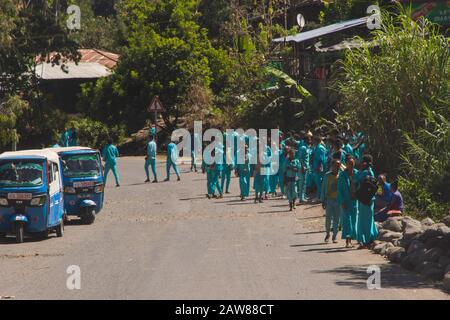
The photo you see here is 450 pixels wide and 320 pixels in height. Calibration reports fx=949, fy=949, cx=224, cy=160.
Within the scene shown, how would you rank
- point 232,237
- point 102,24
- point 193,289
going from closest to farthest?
point 193,289, point 232,237, point 102,24

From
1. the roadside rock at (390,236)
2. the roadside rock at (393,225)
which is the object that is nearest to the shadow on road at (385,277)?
the roadside rock at (390,236)

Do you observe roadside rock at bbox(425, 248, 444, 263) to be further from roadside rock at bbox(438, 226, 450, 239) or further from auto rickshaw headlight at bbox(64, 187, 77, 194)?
auto rickshaw headlight at bbox(64, 187, 77, 194)

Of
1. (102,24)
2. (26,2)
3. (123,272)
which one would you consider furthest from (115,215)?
(102,24)

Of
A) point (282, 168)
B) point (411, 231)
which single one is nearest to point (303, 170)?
point (282, 168)

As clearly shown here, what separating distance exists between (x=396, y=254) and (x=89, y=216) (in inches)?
361

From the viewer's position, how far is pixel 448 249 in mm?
16031

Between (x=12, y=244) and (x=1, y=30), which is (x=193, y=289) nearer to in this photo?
(x=12, y=244)

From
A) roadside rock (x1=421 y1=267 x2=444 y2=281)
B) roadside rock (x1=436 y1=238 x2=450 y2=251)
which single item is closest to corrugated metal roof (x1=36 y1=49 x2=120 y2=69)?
roadside rock (x1=436 y1=238 x2=450 y2=251)

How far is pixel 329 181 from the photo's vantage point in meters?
19.4

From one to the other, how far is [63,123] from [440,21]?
19.4 metres

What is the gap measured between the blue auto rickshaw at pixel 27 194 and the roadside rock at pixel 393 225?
23.5ft

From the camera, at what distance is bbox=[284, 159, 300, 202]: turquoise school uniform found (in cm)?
2484

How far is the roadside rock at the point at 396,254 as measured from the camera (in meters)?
16.6

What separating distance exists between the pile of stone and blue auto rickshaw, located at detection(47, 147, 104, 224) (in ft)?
24.8
